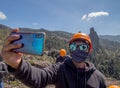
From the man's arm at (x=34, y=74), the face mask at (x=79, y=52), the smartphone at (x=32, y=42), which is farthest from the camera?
the face mask at (x=79, y=52)

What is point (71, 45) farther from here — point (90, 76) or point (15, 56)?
point (15, 56)

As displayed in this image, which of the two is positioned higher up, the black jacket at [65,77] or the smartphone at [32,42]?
the smartphone at [32,42]

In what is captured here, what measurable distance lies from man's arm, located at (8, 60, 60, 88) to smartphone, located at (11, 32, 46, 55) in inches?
10.2

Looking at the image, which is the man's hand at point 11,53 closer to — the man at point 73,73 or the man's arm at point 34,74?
the man's arm at point 34,74

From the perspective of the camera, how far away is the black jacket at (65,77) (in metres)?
2.56

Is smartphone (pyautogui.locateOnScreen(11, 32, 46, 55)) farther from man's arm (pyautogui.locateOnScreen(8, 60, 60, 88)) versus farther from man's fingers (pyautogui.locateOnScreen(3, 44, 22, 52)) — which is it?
man's arm (pyautogui.locateOnScreen(8, 60, 60, 88))

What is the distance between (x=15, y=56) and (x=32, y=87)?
1.70 feet

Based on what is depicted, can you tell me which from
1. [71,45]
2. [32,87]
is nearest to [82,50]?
[71,45]

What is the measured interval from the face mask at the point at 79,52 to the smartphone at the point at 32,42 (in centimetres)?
104

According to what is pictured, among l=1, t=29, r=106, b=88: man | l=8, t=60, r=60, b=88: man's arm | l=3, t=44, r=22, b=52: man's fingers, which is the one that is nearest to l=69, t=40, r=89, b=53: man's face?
l=1, t=29, r=106, b=88: man

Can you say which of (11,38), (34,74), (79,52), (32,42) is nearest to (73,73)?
(79,52)

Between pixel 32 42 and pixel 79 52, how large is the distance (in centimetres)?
106

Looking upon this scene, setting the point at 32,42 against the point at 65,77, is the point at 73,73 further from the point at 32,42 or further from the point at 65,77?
the point at 32,42

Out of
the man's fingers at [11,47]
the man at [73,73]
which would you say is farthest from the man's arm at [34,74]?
the man's fingers at [11,47]
